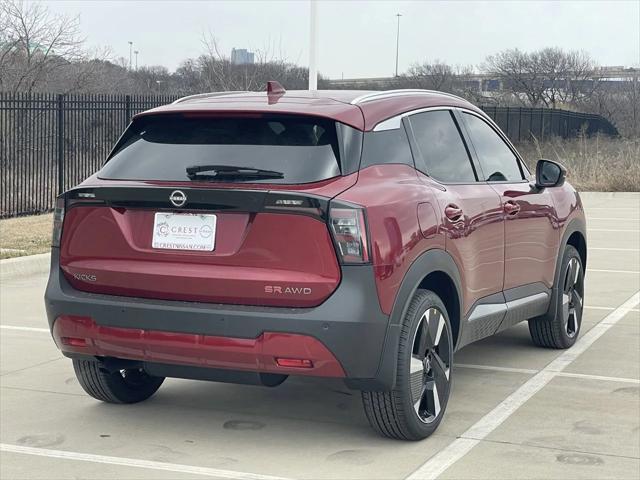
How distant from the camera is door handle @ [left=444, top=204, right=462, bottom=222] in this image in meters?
5.92

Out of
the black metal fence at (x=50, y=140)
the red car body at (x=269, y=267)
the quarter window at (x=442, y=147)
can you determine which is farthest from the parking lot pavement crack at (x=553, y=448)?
the black metal fence at (x=50, y=140)

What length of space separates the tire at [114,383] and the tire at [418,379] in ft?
5.04

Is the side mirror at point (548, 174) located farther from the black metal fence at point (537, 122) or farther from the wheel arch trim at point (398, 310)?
the black metal fence at point (537, 122)

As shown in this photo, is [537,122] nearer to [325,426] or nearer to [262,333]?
[325,426]

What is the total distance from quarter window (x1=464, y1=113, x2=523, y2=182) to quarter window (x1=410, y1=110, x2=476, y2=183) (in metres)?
0.23

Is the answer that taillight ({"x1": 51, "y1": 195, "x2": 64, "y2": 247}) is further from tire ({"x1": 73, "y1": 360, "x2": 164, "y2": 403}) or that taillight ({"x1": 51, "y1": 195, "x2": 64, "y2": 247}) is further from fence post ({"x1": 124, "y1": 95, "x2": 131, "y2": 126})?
fence post ({"x1": 124, "y1": 95, "x2": 131, "y2": 126})

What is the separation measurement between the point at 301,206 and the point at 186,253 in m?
0.61

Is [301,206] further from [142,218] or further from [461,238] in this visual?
[461,238]

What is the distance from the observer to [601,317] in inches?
372

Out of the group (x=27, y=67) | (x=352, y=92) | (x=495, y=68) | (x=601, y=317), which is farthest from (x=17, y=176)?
(x=495, y=68)

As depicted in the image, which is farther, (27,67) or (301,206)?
(27,67)

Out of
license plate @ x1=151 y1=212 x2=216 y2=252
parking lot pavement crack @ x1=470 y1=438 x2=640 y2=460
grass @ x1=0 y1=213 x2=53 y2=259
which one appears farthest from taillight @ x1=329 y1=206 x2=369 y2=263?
grass @ x1=0 y1=213 x2=53 y2=259

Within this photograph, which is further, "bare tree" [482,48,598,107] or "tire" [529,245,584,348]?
"bare tree" [482,48,598,107]

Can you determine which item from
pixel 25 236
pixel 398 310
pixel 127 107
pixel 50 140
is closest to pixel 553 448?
pixel 398 310
